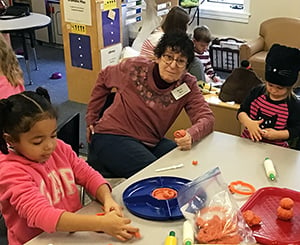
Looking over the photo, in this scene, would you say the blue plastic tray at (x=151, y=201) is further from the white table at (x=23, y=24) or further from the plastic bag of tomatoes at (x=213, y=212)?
the white table at (x=23, y=24)

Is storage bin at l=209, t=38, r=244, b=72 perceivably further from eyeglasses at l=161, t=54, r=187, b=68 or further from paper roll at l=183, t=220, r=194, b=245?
paper roll at l=183, t=220, r=194, b=245

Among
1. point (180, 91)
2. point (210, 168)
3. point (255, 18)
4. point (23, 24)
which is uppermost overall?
point (180, 91)

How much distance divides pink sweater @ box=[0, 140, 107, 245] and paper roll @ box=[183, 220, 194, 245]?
0.35 m

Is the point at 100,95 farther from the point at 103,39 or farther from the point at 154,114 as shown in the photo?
the point at 103,39

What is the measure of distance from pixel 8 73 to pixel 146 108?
0.75 m

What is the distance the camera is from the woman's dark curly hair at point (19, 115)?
1427 millimetres

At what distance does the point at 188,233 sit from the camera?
53.4 inches

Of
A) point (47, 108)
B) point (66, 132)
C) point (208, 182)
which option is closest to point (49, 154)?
point (47, 108)

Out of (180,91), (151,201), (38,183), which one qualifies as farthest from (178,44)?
(38,183)

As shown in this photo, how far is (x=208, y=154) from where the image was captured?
1.92m

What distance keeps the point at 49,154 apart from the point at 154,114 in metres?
0.83

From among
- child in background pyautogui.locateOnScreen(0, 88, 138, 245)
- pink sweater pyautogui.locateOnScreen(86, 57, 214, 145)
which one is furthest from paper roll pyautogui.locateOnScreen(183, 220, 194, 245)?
pink sweater pyautogui.locateOnScreen(86, 57, 214, 145)

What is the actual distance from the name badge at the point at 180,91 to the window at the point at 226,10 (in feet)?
13.2

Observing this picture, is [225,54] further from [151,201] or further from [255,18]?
[151,201]
